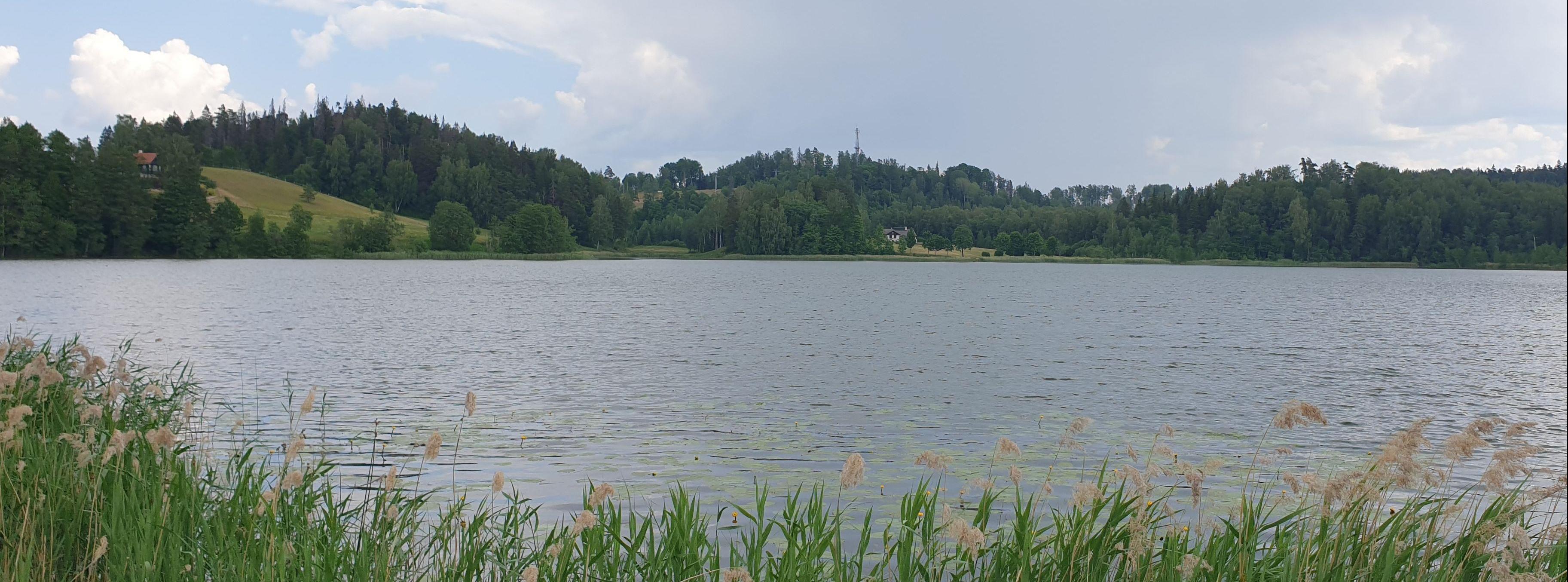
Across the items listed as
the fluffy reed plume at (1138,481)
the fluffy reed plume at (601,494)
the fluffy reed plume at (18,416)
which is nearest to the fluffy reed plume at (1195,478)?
the fluffy reed plume at (1138,481)

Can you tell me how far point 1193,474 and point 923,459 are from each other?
1720 mm

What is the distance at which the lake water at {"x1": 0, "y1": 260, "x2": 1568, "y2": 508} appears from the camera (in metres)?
16.2

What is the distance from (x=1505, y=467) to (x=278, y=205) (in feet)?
671

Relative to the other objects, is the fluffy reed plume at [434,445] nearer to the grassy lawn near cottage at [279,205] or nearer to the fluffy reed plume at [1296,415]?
the fluffy reed plume at [1296,415]

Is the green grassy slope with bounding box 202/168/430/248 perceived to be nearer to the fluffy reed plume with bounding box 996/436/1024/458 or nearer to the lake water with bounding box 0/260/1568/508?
the lake water with bounding box 0/260/1568/508

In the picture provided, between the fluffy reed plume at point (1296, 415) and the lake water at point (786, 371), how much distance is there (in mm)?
7649

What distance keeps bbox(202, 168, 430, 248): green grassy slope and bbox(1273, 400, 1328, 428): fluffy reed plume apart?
574ft

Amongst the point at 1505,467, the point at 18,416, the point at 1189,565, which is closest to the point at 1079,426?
the point at 1189,565

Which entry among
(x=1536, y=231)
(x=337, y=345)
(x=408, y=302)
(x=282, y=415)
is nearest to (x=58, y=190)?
(x=408, y=302)

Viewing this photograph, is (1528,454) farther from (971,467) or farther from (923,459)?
→ (971,467)

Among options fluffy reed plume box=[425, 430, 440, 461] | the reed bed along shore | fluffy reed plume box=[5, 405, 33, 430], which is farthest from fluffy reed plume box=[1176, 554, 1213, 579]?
fluffy reed plume box=[5, 405, 33, 430]

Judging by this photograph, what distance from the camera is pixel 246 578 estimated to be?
5.85 metres

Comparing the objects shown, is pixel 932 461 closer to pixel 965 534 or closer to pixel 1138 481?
pixel 965 534

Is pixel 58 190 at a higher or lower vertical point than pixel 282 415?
higher
